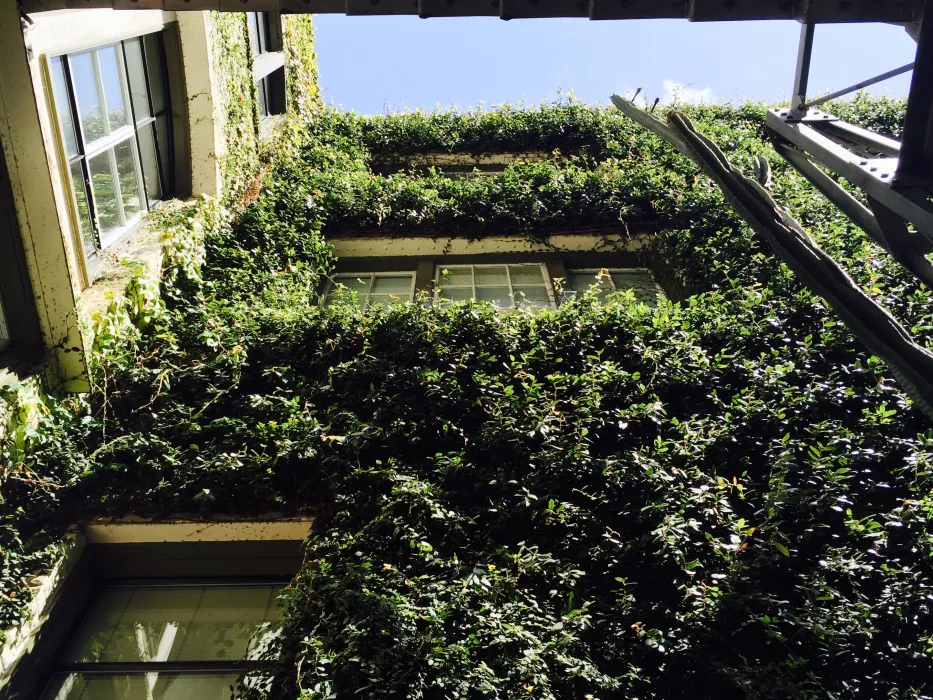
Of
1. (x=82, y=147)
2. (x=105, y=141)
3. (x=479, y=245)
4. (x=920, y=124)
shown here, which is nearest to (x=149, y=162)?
(x=105, y=141)

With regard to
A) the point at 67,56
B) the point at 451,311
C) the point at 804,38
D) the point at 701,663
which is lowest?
the point at 701,663

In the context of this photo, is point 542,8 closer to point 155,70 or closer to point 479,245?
point 479,245

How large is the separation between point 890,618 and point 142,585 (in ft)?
17.9

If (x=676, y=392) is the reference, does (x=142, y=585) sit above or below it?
below

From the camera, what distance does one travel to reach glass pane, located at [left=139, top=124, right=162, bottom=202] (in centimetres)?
841

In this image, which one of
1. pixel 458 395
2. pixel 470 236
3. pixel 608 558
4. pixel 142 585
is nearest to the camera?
pixel 608 558

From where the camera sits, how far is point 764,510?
5.19m

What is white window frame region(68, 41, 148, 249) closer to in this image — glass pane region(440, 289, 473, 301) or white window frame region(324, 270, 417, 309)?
white window frame region(324, 270, 417, 309)

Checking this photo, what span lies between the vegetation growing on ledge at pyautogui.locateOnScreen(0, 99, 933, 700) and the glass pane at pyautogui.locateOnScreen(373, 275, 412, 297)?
1496 mm

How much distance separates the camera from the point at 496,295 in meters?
9.33

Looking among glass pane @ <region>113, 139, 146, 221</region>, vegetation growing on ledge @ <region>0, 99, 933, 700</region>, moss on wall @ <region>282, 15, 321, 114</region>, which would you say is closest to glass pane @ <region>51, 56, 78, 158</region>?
glass pane @ <region>113, 139, 146, 221</region>

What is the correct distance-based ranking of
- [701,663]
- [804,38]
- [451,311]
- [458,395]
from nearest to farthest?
[804,38] → [701,663] → [458,395] → [451,311]

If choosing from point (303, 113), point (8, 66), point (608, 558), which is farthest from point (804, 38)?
point (303, 113)

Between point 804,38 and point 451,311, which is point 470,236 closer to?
point 451,311
